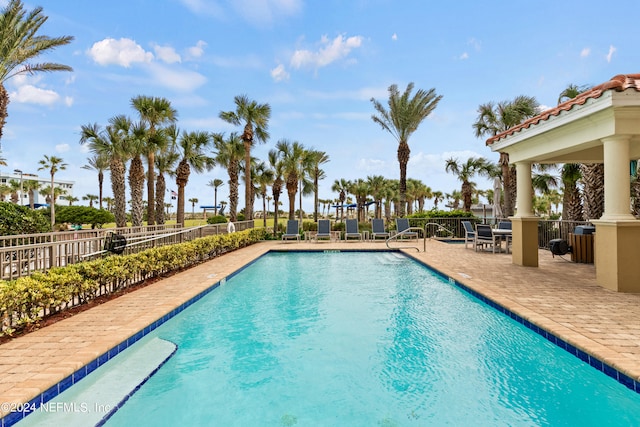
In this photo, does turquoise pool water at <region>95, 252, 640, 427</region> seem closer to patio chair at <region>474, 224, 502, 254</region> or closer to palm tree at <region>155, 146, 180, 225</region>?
patio chair at <region>474, 224, 502, 254</region>

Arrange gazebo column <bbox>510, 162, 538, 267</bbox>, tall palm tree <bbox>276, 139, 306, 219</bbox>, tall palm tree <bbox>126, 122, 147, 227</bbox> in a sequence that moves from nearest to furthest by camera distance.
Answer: gazebo column <bbox>510, 162, 538, 267</bbox> → tall palm tree <bbox>126, 122, 147, 227</bbox> → tall palm tree <bbox>276, 139, 306, 219</bbox>

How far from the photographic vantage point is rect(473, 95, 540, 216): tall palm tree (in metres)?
18.9

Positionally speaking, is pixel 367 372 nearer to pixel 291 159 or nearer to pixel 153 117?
pixel 153 117

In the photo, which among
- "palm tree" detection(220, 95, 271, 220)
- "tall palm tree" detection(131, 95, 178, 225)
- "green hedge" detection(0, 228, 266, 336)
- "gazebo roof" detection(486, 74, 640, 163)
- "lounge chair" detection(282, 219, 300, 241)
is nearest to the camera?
"green hedge" detection(0, 228, 266, 336)

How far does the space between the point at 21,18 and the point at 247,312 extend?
48.3 feet

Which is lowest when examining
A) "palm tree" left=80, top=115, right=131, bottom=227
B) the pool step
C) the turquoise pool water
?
the turquoise pool water

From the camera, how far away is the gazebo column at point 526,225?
9.09m

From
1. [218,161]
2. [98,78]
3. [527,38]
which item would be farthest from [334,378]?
[218,161]

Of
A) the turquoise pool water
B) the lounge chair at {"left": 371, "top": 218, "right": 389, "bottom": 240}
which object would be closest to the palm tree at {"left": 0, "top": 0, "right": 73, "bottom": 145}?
the turquoise pool water

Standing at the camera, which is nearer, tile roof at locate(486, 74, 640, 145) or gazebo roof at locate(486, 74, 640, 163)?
tile roof at locate(486, 74, 640, 145)

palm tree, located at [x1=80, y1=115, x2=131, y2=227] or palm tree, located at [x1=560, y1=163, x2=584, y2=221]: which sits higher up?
palm tree, located at [x1=80, y1=115, x2=131, y2=227]

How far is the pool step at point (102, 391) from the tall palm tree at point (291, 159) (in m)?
21.7

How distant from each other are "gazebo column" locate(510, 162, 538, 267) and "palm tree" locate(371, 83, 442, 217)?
10.8m

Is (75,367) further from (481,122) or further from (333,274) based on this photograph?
(481,122)
